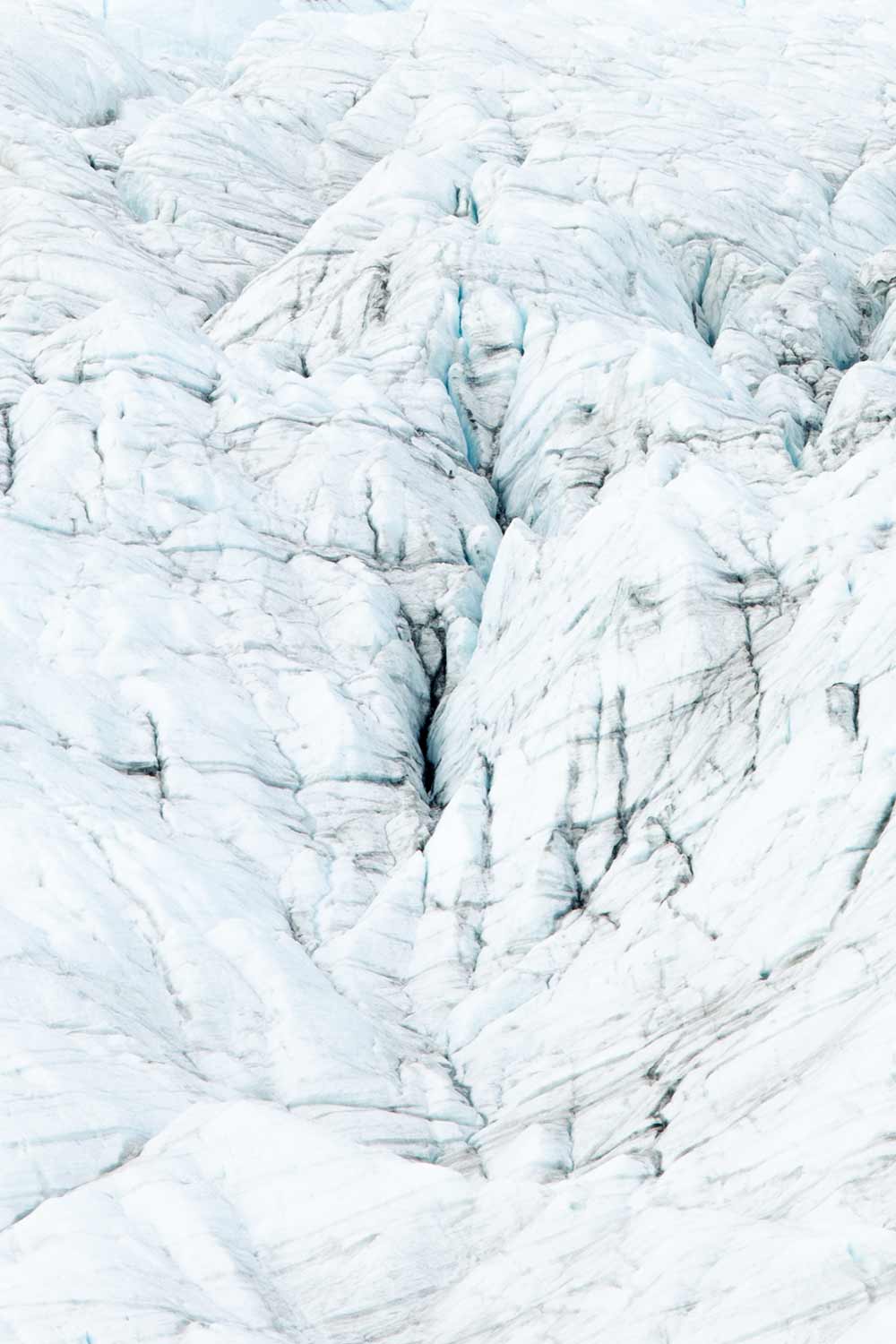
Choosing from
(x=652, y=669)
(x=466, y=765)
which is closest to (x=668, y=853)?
(x=652, y=669)

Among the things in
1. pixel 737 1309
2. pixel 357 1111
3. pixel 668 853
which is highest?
pixel 737 1309

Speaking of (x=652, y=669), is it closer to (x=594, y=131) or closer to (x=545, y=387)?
(x=545, y=387)

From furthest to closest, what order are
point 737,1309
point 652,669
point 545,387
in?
1. point 545,387
2. point 652,669
3. point 737,1309

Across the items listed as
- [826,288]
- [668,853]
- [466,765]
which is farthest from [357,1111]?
[826,288]

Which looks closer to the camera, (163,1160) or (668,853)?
(163,1160)

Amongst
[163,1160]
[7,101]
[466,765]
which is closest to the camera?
[163,1160]

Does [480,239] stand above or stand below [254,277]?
above

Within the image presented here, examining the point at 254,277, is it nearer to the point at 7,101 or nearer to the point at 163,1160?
the point at 7,101
